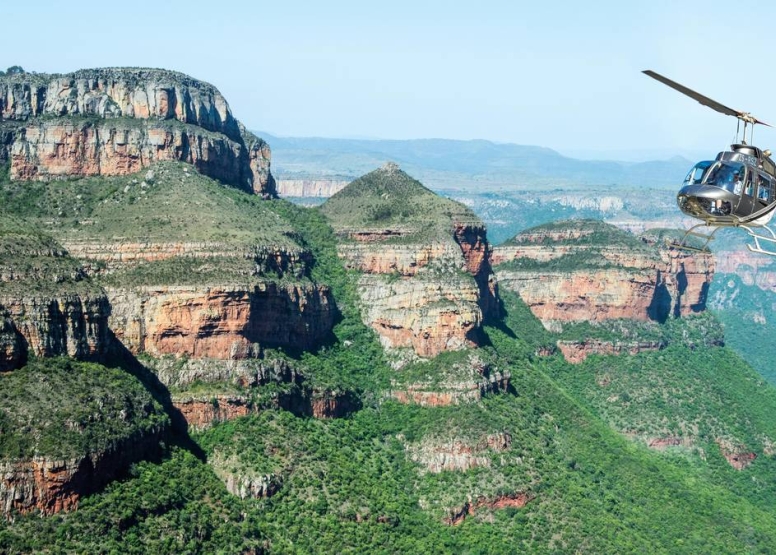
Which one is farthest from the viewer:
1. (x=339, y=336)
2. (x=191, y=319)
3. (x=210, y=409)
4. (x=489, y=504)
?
(x=339, y=336)

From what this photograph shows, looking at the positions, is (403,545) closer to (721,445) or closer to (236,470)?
(236,470)

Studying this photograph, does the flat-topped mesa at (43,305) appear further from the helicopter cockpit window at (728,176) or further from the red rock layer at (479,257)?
the red rock layer at (479,257)

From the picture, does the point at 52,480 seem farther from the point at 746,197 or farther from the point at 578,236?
the point at 578,236

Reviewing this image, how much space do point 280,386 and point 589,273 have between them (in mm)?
69584

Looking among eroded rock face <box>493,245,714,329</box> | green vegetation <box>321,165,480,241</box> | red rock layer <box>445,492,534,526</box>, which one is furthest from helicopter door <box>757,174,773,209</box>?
eroded rock face <box>493,245,714,329</box>

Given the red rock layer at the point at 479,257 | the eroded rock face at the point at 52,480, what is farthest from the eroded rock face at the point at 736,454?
the eroded rock face at the point at 52,480

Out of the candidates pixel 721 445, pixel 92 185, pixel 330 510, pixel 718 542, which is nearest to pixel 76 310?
pixel 330 510

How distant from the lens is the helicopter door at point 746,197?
60.0m

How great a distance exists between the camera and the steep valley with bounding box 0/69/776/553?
89.2 meters

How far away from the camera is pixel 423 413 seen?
12544cm

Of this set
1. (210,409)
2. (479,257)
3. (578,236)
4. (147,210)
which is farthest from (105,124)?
(578,236)

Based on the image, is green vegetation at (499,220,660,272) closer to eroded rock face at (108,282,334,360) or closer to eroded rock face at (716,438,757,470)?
eroded rock face at (716,438,757,470)

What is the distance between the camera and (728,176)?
60.0 meters

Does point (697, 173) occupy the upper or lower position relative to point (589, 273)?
upper
